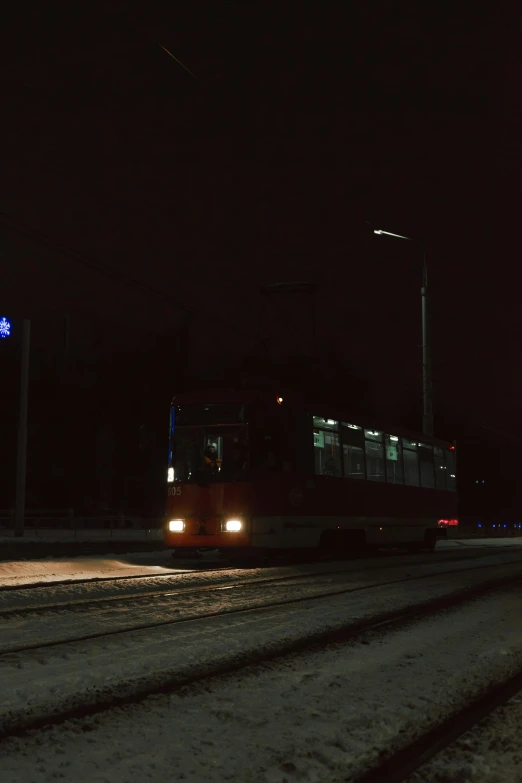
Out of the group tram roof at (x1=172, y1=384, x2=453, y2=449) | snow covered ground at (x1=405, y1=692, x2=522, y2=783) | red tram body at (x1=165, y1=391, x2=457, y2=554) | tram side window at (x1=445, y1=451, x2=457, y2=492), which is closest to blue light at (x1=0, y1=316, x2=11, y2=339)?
tram roof at (x1=172, y1=384, x2=453, y2=449)

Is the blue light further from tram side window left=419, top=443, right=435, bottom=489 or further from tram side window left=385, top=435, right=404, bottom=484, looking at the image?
tram side window left=419, top=443, right=435, bottom=489

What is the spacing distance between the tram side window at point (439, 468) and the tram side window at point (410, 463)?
1978 mm

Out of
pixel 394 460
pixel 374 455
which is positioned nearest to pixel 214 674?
pixel 374 455

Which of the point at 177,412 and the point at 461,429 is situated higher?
the point at 461,429

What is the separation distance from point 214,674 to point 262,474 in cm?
1270

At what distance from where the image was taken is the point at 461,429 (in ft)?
355

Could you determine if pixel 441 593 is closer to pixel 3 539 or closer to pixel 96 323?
pixel 3 539

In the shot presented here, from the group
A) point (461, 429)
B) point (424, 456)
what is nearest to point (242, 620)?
point (424, 456)

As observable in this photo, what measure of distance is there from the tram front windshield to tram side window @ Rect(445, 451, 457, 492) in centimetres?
1204

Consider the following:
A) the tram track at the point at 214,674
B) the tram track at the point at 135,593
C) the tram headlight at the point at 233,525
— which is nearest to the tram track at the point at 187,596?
the tram track at the point at 135,593

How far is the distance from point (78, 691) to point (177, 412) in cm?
1447

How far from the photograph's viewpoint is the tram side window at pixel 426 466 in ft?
88.8

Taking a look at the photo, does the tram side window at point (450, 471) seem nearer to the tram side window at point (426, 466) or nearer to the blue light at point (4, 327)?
the tram side window at point (426, 466)

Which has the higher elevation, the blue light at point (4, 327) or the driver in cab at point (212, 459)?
the blue light at point (4, 327)
